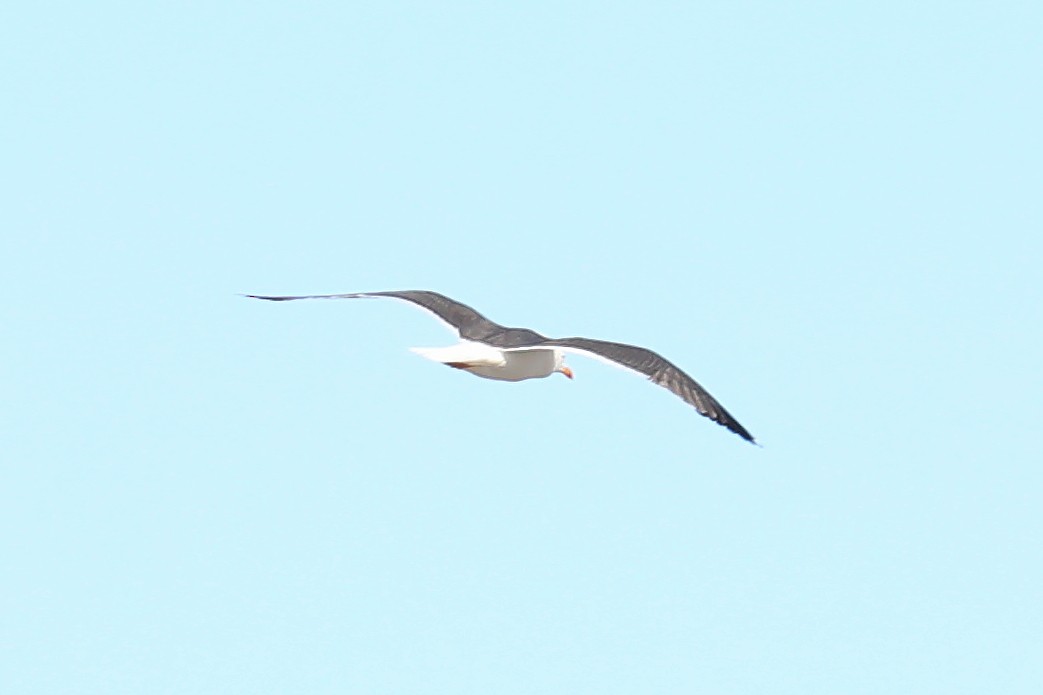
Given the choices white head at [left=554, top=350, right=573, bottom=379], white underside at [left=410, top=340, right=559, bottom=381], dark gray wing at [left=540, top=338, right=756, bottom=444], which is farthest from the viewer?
white head at [left=554, top=350, right=573, bottom=379]

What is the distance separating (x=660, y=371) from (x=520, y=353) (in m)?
2.73

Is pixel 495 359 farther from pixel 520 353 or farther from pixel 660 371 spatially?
pixel 660 371

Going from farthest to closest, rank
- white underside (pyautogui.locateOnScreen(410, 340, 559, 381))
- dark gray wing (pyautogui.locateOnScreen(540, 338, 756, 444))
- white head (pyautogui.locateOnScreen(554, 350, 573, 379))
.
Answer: white head (pyautogui.locateOnScreen(554, 350, 573, 379)) → white underside (pyautogui.locateOnScreen(410, 340, 559, 381)) → dark gray wing (pyautogui.locateOnScreen(540, 338, 756, 444))

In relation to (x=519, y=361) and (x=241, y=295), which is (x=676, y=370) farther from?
(x=241, y=295)

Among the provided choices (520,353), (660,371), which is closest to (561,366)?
(520,353)

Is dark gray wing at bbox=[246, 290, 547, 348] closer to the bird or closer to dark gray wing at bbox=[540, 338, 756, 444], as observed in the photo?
the bird

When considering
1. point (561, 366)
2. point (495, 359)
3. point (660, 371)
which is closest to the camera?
point (660, 371)

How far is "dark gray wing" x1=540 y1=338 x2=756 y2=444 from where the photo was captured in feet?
58.1

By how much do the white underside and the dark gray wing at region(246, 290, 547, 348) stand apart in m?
0.17

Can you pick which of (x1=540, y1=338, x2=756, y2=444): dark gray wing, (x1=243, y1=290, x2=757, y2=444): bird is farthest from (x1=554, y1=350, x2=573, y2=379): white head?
(x1=540, y1=338, x2=756, y2=444): dark gray wing

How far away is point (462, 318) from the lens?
22219 mm

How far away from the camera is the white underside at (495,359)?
19875mm

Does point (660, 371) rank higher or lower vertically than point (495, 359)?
higher

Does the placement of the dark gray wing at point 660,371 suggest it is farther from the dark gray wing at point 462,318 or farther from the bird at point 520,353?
the dark gray wing at point 462,318
